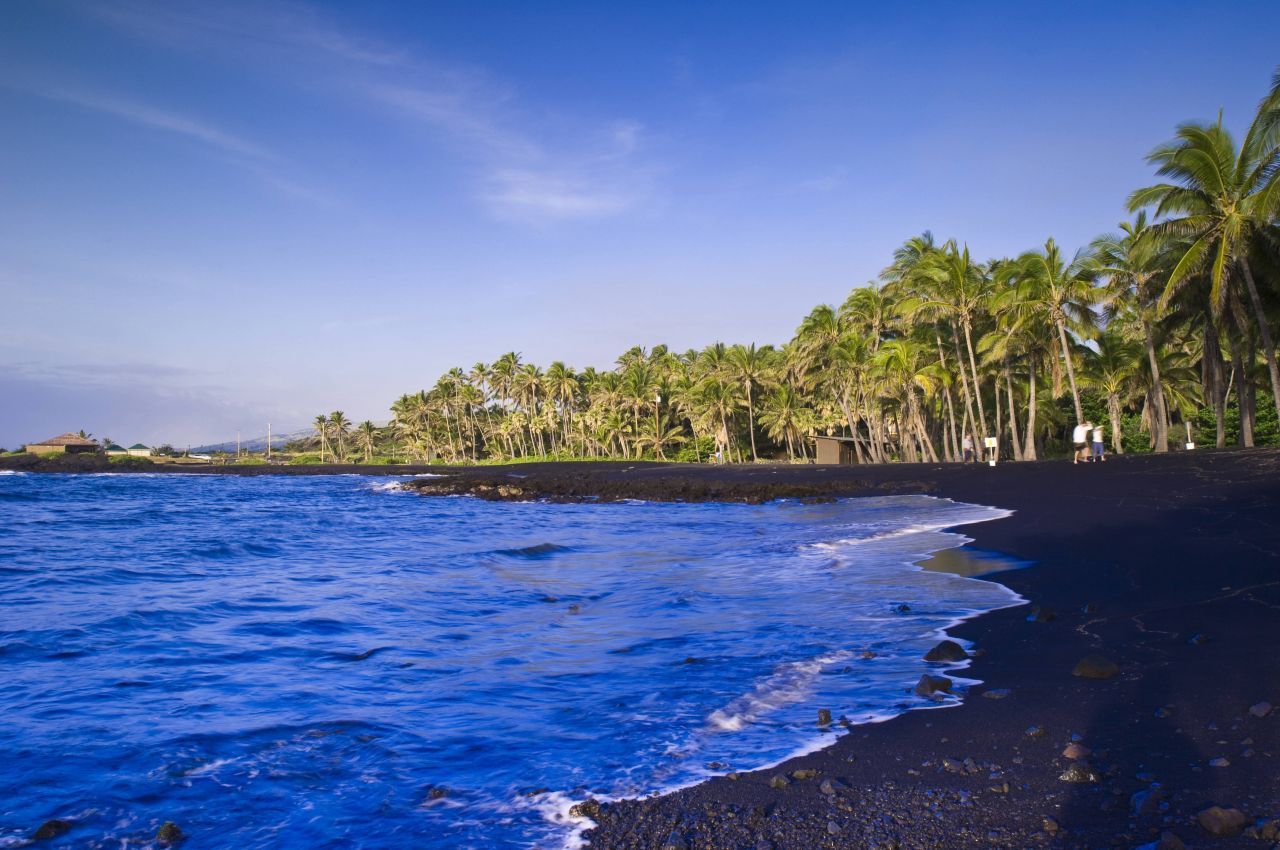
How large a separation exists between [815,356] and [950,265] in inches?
794

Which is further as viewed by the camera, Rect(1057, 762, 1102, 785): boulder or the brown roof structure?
the brown roof structure

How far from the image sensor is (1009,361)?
41.9 m

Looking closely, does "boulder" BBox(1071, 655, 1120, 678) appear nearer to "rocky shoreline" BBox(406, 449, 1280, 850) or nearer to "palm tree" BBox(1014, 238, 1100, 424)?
"rocky shoreline" BBox(406, 449, 1280, 850)

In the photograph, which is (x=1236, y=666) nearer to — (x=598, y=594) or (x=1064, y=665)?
(x=1064, y=665)

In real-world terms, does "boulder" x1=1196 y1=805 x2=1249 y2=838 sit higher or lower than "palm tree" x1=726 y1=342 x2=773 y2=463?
lower

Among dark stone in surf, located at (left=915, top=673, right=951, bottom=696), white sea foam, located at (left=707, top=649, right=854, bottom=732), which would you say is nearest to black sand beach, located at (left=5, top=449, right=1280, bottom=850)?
dark stone in surf, located at (left=915, top=673, right=951, bottom=696)

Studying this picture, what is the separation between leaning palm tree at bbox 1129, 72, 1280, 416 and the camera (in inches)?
916

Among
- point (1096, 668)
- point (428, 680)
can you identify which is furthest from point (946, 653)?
point (428, 680)

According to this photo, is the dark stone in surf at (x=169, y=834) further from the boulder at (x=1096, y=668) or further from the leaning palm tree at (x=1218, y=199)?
the leaning palm tree at (x=1218, y=199)

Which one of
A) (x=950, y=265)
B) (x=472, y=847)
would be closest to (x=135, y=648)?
(x=472, y=847)

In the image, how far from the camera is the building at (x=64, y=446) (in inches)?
4193

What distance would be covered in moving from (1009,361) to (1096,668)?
4065 cm

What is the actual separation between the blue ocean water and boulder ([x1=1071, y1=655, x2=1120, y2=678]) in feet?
3.96

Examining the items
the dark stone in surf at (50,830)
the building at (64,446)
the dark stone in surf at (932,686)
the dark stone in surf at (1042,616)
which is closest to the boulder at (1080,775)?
the dark stone in surf at (932,686)
